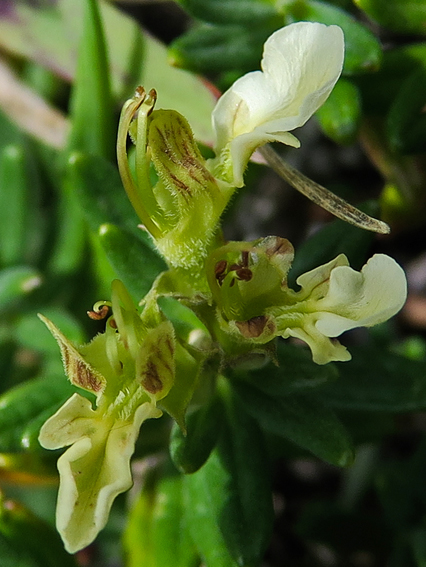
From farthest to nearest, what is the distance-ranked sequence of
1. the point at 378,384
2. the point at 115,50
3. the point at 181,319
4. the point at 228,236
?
the point at 228,236
the point at 115,50
the point at 378,384
the point at 181,319

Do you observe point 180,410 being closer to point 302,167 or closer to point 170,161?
point 170,161

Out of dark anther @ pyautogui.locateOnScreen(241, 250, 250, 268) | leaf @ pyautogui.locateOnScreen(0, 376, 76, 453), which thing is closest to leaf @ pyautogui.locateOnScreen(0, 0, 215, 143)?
leaf @ pyautogui.locateOnScreen(0, 376, 76, 453)

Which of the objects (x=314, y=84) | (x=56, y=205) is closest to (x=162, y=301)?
(x=314, y=84)

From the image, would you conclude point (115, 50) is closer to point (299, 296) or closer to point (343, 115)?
point (343, 115)

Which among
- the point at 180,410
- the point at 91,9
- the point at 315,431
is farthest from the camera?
the point at 91,9

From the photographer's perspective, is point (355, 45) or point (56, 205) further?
point (56, 205)

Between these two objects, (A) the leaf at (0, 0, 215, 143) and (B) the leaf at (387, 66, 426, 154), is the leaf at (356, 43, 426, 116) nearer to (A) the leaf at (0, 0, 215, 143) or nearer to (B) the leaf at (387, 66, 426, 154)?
(B) the leaf at (387, 66, 426, 154)

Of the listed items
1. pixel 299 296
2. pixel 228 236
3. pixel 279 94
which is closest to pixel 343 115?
pixel 279 94
